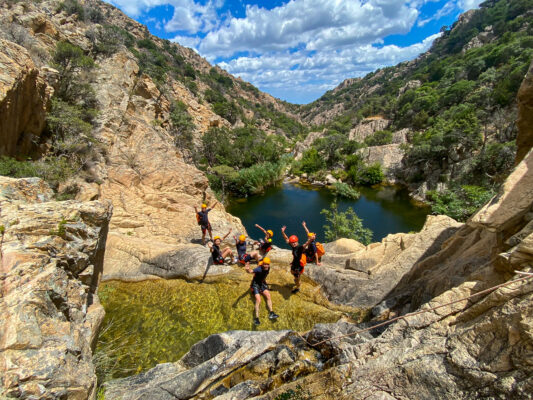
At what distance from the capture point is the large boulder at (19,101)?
9461 mm

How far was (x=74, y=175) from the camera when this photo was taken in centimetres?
1352

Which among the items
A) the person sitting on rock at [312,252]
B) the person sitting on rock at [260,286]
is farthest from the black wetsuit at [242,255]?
the person sitting on rock at [312,252]

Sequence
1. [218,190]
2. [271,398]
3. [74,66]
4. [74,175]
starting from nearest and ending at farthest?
[271,398]
[74,175]
[74,66]
[218,190]

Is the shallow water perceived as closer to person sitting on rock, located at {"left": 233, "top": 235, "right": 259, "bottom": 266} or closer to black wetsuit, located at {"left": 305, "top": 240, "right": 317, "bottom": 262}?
person sitting on rock, located at {"left": 233, "top": 235, "right": 259, "bottom": 266}

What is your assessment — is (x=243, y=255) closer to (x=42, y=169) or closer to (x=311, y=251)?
(x=311, y=251)

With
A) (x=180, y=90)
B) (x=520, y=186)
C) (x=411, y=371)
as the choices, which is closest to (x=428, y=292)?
(x=520, y=186)

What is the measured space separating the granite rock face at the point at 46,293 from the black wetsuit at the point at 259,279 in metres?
4.00

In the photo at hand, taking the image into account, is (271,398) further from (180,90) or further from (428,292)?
(180,90)

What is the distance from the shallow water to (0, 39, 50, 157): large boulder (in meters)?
7.75

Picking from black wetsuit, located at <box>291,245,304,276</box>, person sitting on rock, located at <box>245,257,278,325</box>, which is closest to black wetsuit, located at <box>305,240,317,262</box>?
black wetsuit, located at <box>291,245,304,276</box>

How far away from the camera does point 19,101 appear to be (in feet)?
34.3

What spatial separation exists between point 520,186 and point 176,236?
43.8 ft

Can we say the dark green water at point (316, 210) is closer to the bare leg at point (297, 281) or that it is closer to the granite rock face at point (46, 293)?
the bare leg at point (297, 281)

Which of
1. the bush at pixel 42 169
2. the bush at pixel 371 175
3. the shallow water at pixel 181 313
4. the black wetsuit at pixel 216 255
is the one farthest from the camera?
the bush at pixel 371 175
